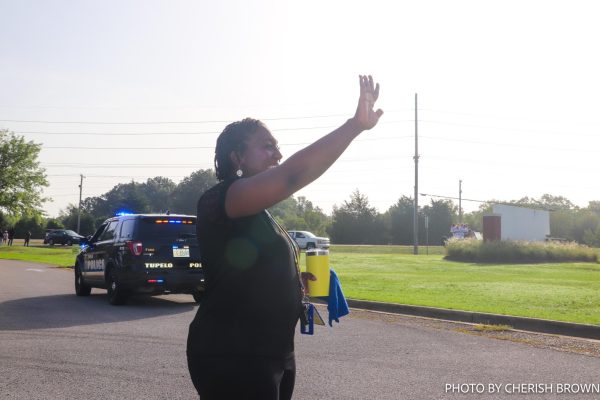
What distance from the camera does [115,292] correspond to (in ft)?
45.0

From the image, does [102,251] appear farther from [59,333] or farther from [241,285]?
[241,285]

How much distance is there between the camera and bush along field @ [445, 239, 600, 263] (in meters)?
35.2

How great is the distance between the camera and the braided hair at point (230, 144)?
276 cm

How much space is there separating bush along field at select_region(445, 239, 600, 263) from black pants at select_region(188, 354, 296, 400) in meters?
33.9

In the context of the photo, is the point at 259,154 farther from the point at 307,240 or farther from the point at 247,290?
the point at 307,240

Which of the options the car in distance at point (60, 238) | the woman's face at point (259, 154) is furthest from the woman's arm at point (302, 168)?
the car in distance at point (60, 238)

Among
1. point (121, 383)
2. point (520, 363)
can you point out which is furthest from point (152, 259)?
point (520, 363)

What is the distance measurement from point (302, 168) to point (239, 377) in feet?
2.52

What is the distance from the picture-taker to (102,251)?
14625mm

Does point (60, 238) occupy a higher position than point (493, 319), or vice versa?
point (60, 238)

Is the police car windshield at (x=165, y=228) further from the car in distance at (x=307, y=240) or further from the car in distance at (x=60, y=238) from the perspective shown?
the car in distance at (x=60, y=238)

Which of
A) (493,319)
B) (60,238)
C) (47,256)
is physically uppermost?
(60,238)

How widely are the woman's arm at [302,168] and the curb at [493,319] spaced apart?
8690 millimetres

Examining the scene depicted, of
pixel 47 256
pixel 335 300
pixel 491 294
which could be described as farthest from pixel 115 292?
pixel 47 256
